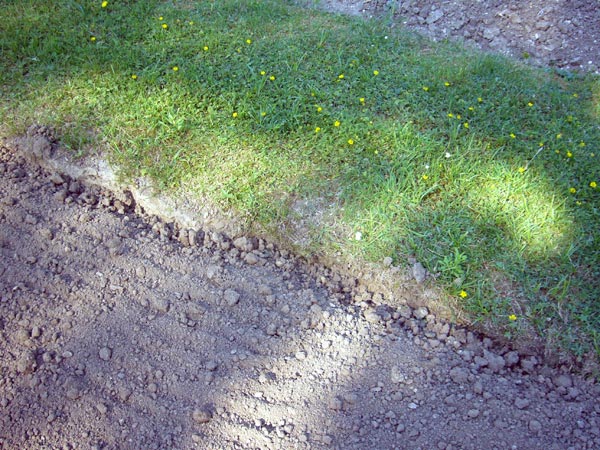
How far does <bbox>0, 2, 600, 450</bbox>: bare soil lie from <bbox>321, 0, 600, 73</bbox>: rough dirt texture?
8.93ft

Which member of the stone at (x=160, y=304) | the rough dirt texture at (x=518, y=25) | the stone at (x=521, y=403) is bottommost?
the stone at (x=160, y=304)

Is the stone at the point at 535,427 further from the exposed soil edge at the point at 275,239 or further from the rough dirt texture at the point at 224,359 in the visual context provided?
the exposed soil edge at the point at 275,239

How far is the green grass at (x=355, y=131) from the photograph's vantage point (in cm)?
330

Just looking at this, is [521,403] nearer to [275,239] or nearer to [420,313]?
[420,313]

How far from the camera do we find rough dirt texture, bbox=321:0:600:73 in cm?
485

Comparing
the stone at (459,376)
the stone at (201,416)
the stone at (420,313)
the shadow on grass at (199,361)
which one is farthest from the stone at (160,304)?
the stone at (459,376)

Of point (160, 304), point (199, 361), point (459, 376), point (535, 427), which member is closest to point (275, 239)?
point (160, 304)

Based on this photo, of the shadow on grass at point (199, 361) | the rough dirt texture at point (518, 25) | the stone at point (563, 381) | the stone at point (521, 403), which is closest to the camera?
the shadow on grass at point (199, 361)

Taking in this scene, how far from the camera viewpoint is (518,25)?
497 cm

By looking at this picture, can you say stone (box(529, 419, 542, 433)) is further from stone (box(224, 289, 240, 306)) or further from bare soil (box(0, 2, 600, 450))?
stone (box(224, 289, 240, 306))

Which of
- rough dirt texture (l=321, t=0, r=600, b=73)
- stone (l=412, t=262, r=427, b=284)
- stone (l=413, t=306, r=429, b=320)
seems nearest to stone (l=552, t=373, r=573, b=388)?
stone (l=413, t=306, r=429, b=320)

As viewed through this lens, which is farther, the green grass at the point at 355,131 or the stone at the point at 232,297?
the green grass at the point at 355,131

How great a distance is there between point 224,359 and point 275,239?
827 millimetres

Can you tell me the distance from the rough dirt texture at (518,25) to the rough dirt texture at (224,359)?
2.73 metres
